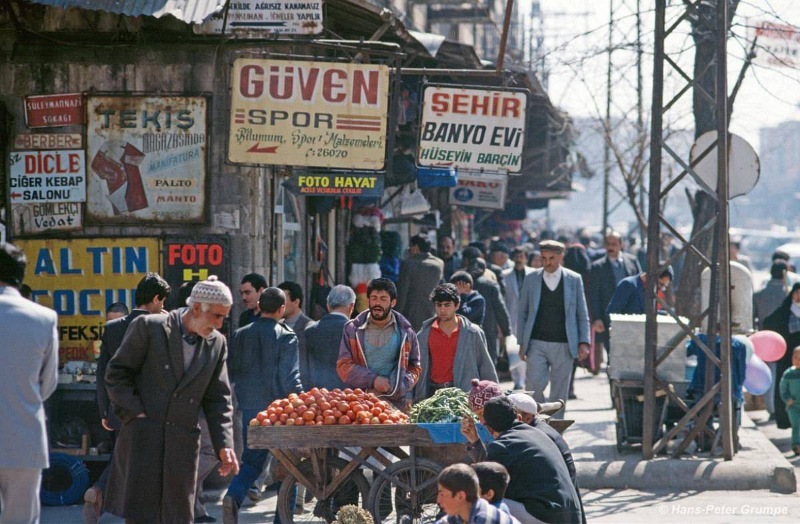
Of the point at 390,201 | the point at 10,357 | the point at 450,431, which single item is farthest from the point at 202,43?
the point at 390,201

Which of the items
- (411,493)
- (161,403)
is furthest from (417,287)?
(161,403)

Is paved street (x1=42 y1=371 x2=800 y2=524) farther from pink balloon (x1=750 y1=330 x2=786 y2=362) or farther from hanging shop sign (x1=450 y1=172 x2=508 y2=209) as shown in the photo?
hanging shop sign (x1=450 y1=172 x2=508 y2=209)

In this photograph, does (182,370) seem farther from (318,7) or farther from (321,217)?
(321,217)

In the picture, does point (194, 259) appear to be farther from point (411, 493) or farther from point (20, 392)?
point (20, 392)

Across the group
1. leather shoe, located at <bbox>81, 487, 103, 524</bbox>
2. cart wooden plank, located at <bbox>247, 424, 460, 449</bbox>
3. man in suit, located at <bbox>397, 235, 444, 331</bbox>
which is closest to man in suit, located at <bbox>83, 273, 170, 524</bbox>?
leather shoe, located at <bbox>81, 487, 103, 524</bbox>

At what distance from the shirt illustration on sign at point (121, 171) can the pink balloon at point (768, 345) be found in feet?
22.5

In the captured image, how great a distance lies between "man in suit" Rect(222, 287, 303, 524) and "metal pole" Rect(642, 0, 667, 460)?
347 centimetres

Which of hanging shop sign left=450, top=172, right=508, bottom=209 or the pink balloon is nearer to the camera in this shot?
the pink balloon

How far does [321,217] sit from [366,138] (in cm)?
506

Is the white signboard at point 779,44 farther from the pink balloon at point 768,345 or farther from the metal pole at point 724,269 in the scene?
the pink balloon at point 768,345

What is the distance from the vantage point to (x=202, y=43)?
36.9 ft

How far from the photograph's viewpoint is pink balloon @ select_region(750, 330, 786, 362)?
46.8ft

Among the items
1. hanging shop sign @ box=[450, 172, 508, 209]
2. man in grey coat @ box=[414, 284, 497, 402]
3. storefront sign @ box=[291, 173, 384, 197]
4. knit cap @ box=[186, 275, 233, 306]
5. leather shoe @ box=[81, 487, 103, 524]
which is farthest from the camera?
hanging shop sign @ box=[450, 172, 508, 209]

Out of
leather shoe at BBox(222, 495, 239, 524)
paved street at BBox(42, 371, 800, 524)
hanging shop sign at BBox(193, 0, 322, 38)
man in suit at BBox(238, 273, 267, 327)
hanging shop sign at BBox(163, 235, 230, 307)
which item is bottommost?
paved street at BBox(42, 371, 800, 524)
